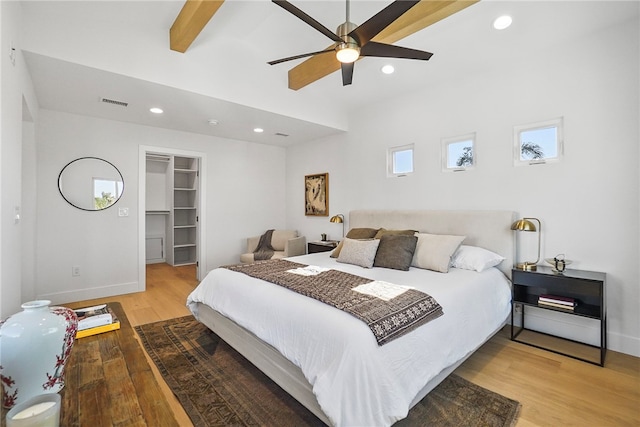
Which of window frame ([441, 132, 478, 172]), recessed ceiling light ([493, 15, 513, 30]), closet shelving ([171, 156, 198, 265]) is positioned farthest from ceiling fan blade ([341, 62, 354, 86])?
closet shelving ([171, 156, 198, 265])

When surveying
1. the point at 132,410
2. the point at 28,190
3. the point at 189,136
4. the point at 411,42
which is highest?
the point at 411,42

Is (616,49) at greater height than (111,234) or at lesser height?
greater

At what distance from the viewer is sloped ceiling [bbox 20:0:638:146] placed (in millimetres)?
2588

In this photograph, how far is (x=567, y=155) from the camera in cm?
286

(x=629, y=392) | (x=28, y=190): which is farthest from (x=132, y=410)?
(x=28, y=190)

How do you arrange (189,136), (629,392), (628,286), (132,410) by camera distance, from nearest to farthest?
(132,410) < (629,392) < (628,286) < (189,136)

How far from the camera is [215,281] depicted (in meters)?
2.74

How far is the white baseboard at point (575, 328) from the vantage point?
2611 millimetres

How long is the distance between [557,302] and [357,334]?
2180mm

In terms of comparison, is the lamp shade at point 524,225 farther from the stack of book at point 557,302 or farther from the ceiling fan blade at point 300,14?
the ceiling fan blade at point 300,14

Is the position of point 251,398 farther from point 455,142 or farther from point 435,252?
point 455,142

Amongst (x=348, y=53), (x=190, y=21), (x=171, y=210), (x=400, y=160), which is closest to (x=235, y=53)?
(x=190, y=21)

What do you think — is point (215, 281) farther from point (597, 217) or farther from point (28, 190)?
point (597, 217)

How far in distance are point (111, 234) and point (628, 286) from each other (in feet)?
19.4
